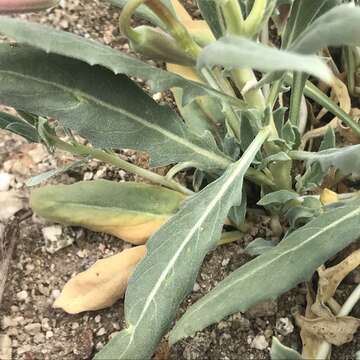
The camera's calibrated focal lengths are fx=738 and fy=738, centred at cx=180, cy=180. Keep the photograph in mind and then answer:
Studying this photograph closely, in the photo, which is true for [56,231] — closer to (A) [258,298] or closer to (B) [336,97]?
(A) [258,298]

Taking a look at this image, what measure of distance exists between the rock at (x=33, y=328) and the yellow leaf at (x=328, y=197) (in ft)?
1.69

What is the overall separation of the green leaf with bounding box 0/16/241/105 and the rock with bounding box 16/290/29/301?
1.62 feet

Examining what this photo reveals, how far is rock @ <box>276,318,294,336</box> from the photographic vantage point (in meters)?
1.19

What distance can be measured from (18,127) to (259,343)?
1.67 feet

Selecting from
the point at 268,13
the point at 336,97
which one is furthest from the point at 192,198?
the point at 336,97

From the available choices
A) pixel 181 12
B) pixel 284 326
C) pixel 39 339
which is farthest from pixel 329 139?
pixel 39 339

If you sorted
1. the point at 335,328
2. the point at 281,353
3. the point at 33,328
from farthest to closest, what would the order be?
the point at 33,328 < the point at 335,328 < the point at 281,353

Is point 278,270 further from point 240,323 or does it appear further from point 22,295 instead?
point 22,295

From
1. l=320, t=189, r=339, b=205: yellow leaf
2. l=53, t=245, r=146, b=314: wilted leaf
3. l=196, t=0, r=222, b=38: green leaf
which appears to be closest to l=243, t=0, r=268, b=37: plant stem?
l=196, t=0, r=222, b=38: green leaf

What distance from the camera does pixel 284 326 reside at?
3.91ft

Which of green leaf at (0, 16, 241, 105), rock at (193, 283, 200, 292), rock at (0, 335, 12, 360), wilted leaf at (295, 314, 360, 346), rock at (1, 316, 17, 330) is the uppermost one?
green leaf at (0, 16, 241, 105)

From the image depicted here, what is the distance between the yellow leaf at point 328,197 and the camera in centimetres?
119

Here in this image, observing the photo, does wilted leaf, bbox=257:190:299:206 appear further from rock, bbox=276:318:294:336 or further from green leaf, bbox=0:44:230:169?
rock, bbox=276:318:294:336

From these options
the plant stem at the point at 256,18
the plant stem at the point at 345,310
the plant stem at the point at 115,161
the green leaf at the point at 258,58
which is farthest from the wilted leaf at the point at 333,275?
the green leaf at the point at 258,58
